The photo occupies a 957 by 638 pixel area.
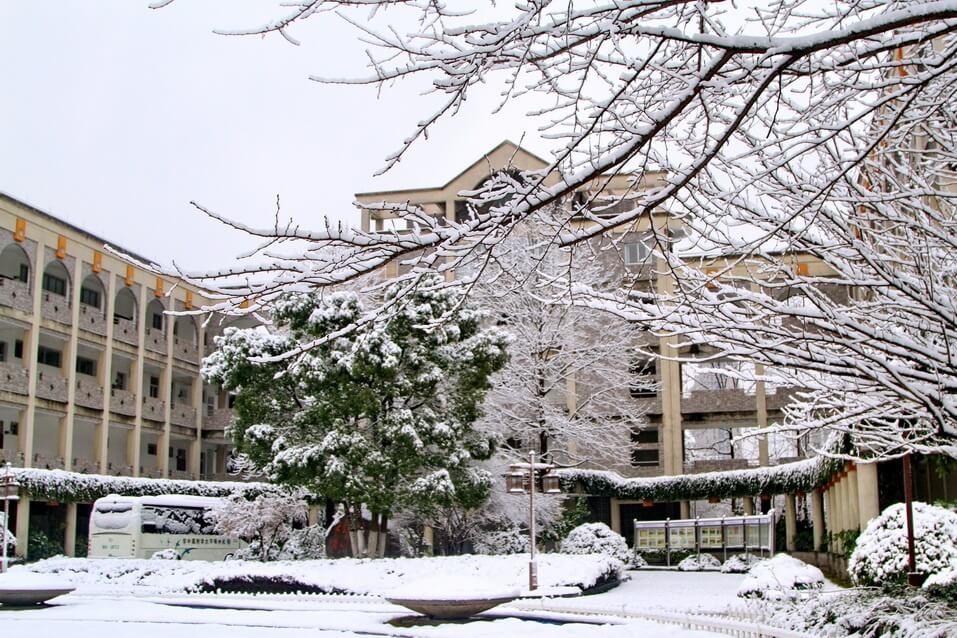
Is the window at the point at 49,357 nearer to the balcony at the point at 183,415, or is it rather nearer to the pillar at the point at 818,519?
the balcony at the point at 183,415

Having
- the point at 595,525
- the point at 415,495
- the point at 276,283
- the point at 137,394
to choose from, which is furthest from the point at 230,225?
the point at 137,394

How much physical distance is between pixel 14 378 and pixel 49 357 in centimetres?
508

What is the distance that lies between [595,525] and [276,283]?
27.7 metres

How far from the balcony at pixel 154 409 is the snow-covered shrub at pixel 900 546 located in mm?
31565

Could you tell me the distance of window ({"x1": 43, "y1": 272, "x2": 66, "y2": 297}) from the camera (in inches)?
1518

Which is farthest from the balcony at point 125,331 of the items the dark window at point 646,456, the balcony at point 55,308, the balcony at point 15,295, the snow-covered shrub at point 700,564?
the snow-covered shrub at point 700,564

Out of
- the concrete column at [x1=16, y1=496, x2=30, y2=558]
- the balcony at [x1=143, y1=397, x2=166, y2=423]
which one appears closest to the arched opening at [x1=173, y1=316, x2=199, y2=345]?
the balcony at [x1=143, y1=397, x2=166, y2=423]

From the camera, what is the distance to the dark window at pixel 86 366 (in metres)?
40.8

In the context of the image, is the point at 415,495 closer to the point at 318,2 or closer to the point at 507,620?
Result: the point at 507,620

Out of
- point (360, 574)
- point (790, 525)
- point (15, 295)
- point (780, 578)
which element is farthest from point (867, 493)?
point (15, 295)

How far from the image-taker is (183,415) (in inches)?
1748

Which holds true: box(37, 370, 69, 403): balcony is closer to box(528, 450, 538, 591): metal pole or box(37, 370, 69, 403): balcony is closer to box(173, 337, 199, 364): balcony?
box(173, 337, 199, 364): balcony

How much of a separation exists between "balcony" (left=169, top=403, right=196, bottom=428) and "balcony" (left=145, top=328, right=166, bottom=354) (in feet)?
8.39

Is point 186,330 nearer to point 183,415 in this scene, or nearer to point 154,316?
point 154,316
